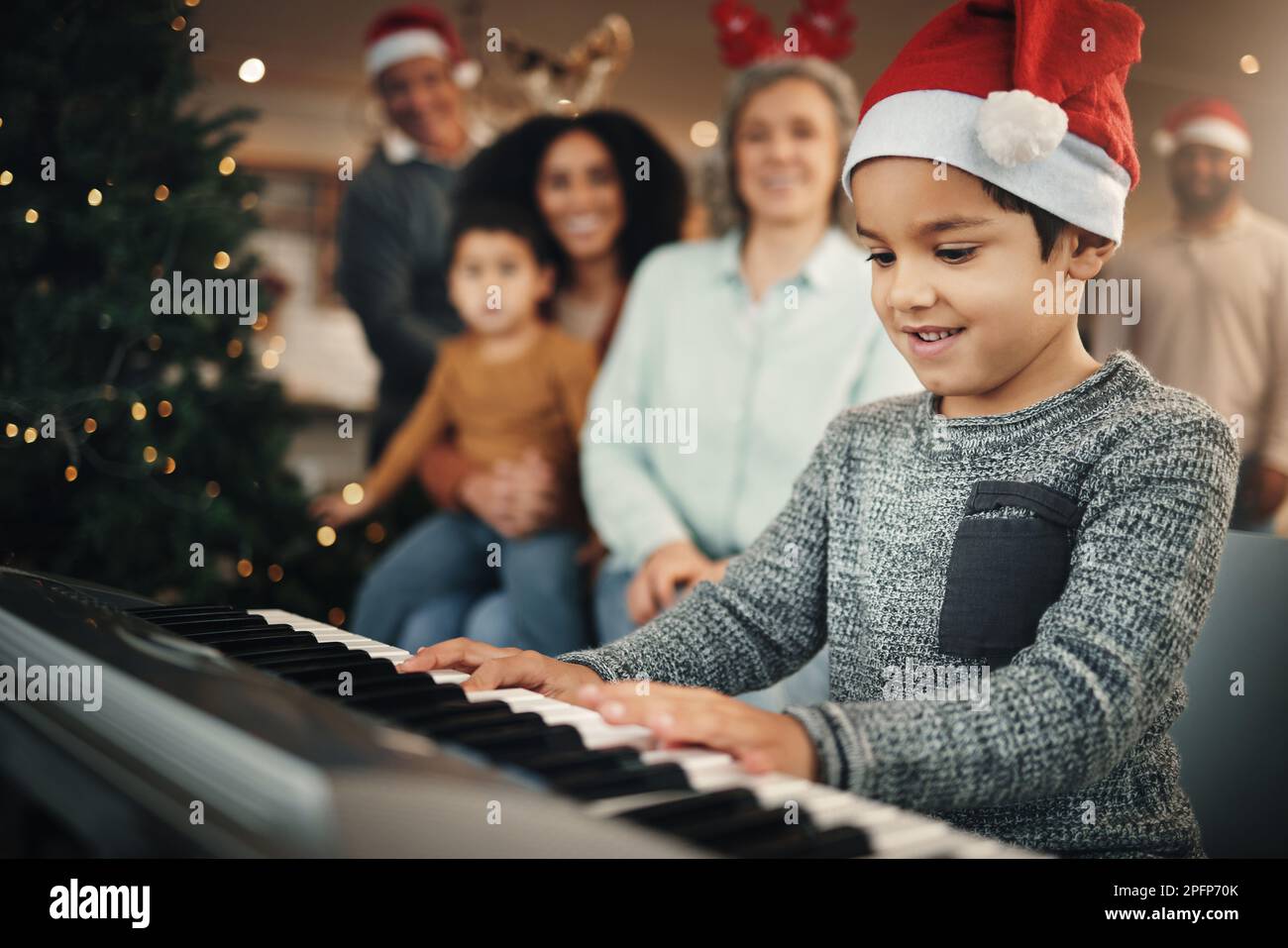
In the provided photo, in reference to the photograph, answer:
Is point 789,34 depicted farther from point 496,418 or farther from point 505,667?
point 505,667

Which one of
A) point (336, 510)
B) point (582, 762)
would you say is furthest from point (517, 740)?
point (336, 510)

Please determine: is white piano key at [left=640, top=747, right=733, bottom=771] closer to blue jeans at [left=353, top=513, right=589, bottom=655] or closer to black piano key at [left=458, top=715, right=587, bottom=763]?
black piano key at [left=458, top=715, right=587, bottom=763]

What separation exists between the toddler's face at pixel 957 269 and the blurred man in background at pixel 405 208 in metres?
2.63

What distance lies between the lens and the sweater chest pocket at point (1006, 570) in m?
1.04

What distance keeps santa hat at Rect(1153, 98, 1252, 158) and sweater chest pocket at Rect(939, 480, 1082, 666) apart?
8.68 feet

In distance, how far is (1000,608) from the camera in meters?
1.06

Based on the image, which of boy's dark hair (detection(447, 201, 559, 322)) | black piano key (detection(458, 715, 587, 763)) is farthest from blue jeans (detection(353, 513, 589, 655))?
black piano key (detection(458, 715, 587, 763))

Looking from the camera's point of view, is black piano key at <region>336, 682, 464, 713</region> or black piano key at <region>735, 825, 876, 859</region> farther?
black piano key at <region>336, 682, 464, 713</region>

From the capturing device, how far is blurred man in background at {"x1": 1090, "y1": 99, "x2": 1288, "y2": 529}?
284 centimetres

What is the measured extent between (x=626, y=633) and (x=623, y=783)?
1589 mm

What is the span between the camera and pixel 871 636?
1197 mm

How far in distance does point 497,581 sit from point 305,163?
3.43m
